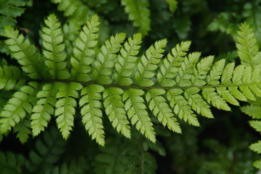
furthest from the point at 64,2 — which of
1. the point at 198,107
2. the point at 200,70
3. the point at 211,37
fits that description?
the point at 211,37

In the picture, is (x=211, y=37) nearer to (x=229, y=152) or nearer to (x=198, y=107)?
(x=229, y=152)

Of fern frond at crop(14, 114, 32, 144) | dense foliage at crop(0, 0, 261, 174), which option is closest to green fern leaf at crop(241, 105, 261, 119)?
dense foliage at crop(0, 0, 261, 174)

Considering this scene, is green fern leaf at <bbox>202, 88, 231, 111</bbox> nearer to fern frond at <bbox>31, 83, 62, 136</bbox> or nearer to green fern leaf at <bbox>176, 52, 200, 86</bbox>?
green fern leaf at <bbox>176, 52, 200, 86</bbox>

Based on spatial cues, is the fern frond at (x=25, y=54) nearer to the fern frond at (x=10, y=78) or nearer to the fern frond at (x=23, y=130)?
the fern frond at (x=10, y=78)

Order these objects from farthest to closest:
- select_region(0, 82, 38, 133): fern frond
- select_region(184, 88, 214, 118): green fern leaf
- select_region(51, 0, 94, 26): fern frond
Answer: select_region(51, 0, 94, 26): fern frond < select_region(184, 88, 214, 118): green fern leaf < select_region(0, 82, 38, 133): fern frond

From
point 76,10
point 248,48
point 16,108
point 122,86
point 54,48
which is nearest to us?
point 16,108

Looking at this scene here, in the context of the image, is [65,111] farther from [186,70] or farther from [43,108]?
[186,70]

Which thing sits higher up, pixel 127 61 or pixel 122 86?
pixel 127 61

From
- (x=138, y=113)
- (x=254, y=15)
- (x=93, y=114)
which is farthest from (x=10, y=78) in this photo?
(x=254, y=15)
